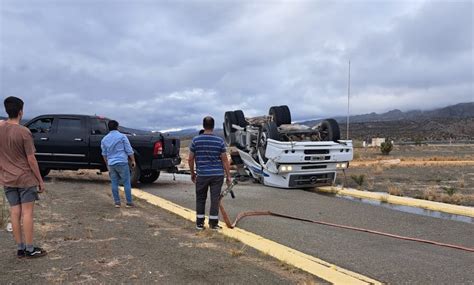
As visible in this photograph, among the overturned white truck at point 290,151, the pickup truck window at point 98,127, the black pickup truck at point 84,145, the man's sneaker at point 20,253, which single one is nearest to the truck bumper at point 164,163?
the black pickup truck at point 84,145

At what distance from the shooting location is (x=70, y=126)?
45.3 feet

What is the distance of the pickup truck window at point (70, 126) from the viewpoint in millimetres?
13750

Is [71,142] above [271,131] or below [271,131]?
below

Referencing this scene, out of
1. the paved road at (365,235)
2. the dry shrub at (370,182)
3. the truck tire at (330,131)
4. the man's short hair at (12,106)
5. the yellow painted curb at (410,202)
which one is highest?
the man's short hair at (12,106)

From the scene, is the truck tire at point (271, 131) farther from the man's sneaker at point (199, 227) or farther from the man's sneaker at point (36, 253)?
the man's sneaker at point (36, 253)

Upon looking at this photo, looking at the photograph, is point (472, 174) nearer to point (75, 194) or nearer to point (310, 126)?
point (310, 126)

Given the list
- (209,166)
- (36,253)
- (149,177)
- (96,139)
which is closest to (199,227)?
(209,166)

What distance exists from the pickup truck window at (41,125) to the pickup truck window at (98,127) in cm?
124

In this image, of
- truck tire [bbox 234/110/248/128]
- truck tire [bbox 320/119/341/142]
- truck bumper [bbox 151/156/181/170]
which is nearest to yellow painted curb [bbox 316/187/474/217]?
truck tire [bbox 320/119/341/142]

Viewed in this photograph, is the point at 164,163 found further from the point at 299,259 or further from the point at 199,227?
the point at 299,259

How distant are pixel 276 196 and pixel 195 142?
4674mm

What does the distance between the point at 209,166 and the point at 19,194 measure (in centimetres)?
286

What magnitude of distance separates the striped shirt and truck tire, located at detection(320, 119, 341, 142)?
23.1ft

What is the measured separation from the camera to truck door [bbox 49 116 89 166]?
44.5 ft
